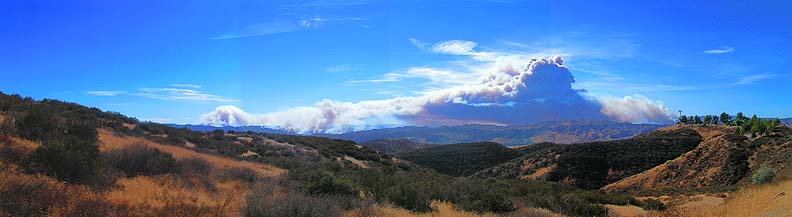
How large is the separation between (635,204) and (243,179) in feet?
63.9

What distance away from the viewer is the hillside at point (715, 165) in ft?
131

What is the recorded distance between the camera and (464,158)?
92125 millimetres

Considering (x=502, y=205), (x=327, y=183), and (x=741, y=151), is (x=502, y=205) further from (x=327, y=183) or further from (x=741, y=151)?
(x=741, y=151)

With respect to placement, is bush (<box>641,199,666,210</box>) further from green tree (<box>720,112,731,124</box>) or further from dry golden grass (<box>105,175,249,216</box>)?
green tree (<box>720,112,731,124</box>)

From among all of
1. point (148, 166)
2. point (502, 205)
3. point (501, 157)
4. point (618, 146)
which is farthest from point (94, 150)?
point (501, 157)

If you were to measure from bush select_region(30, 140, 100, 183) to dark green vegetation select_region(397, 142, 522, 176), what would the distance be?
71586 mm

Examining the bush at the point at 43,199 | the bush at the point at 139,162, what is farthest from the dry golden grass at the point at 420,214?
the bush at the point at 139,162

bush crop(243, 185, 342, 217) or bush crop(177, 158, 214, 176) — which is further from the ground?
bush crop(177, 158, 214, 176)

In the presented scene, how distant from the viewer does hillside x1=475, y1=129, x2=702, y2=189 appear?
201 feet

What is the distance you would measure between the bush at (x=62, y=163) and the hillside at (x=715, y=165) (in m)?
39.8

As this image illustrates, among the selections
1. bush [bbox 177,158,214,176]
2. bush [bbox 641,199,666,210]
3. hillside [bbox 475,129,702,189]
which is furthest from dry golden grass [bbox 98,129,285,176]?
hillside [bbox 475,129,702,189]

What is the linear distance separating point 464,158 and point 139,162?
83.3m

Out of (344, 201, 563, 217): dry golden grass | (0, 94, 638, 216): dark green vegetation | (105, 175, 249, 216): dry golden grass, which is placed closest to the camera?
(0, 94, 638, 216): dark green vegetation

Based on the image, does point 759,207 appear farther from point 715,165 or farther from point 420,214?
point 715,165
